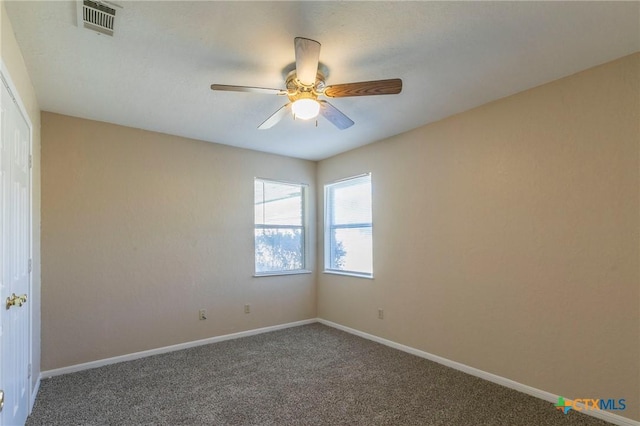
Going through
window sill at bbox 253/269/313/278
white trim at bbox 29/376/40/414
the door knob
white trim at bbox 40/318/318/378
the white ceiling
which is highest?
the white ceiling

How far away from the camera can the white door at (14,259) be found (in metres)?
1.78

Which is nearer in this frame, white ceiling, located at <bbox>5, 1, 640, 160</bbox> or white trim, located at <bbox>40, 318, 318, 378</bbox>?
white ceiling, located at <bbox>5, 1, 640, 160</bbox>

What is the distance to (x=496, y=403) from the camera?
2.54 m

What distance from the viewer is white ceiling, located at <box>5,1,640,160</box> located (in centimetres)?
180

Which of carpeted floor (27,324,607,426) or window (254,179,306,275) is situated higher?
window (254,179,306,275)

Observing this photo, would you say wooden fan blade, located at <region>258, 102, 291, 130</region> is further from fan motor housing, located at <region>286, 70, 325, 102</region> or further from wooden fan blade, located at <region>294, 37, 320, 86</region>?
wooden fan blade, located at <region>294, 37, 320, 86</region>

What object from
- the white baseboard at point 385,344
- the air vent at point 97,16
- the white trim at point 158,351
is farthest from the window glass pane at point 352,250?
the air vent at point 97,16

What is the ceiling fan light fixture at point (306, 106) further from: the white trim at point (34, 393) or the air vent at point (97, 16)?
the white trim at point (34, 393)

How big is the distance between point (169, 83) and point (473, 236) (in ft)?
9.47

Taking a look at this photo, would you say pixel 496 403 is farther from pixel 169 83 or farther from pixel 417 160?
pixel 169 83

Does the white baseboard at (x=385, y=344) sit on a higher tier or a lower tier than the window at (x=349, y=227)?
lower

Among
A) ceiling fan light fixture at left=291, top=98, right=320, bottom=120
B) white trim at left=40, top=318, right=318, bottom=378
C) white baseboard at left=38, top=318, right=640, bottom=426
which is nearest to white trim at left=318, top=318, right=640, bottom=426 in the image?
white baseboard at left=38, top=318, right=640, bottom=426

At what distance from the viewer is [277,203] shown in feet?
15.6

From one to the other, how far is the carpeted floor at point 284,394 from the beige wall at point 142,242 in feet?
1.36
